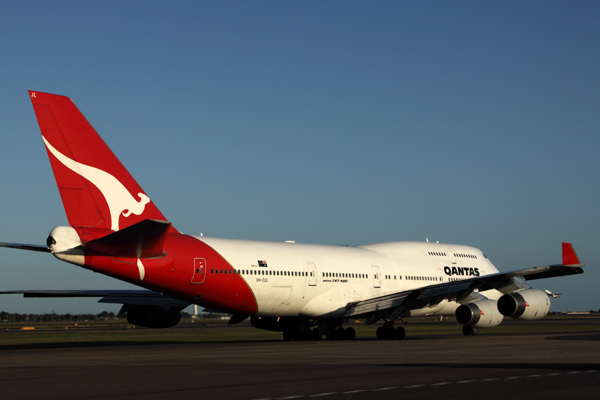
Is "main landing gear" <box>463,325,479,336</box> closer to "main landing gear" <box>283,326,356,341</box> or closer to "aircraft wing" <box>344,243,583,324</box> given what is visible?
"aircraft wing" <box>344,243,583,324</box>

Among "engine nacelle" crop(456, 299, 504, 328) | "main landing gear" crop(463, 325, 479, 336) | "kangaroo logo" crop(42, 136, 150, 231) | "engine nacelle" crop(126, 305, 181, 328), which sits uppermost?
"kangaroo logo" crop(42, 136, 150, 231)

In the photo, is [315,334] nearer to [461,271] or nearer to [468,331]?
[468,331]

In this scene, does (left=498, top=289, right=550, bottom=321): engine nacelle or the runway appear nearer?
the runway

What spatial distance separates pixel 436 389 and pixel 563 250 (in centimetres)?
1715

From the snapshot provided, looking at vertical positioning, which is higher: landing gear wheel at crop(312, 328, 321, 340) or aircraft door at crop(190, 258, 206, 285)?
aircraft door at crop(190, 258, 206, 285)

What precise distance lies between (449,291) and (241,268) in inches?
321

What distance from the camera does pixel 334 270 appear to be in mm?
28188

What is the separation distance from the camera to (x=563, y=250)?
25453 mm

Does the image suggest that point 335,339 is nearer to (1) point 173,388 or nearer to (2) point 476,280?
(2) point 476,280

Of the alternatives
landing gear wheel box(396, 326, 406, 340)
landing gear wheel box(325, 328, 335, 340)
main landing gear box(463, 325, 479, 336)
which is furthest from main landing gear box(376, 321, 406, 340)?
main landing gear box(463, 325, 479, 336)

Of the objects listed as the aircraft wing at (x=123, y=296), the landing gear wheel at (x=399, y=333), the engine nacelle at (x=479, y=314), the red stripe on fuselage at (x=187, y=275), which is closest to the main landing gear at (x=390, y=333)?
the landing gear wheel at (x=399, y=333)

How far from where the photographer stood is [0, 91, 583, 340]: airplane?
20.8 m

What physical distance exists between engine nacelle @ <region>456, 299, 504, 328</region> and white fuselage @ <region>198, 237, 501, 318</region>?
7.17ft

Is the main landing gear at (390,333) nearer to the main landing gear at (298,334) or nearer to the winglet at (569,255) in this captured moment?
the main landing gear at (298,334)
